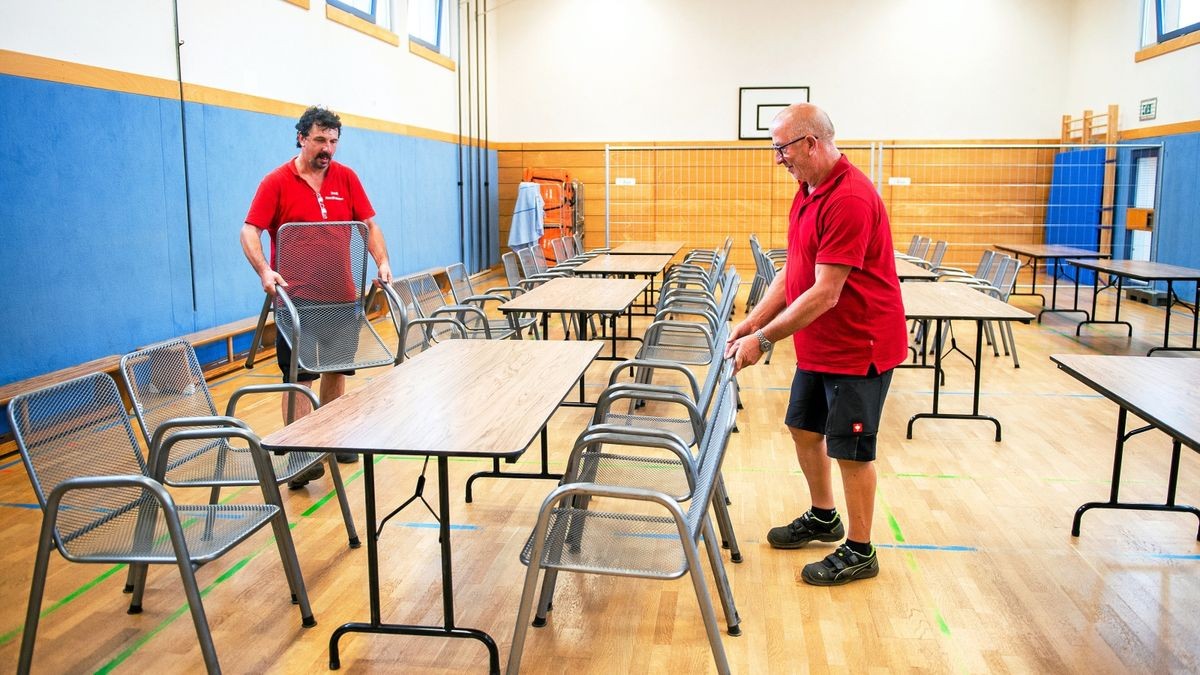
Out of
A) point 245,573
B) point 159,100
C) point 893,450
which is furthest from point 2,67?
point 893,450

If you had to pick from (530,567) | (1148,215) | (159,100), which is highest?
(159,100)

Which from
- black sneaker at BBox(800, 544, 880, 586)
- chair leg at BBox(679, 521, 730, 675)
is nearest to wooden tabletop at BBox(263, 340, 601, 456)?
chair leg at BBox(679, 521, 730, 675)

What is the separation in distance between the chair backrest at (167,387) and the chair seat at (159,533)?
29cm

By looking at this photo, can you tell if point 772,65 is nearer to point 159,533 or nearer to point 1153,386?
point 1153,386

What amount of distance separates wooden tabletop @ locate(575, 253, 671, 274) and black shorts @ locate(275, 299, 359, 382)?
3278mm

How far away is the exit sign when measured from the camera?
1056 centimetres

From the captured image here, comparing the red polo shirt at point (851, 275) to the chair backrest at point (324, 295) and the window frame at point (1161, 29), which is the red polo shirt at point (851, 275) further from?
the window frame at point (1161, 29)

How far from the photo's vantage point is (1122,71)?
1144cm

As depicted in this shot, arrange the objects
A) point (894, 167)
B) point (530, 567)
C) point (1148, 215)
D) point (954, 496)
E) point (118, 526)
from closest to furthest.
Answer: point (530, 567) < point (118, 526) < point (954, 496) < point (1148, 215) < point (894, 167)

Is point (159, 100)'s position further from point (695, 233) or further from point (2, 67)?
point (695, 233)

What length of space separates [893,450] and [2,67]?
4.96 metres

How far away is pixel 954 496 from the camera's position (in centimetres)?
411

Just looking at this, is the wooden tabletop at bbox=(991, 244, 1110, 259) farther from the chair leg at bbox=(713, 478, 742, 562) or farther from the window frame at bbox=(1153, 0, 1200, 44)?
the chair leg at bbox=(713, 478, 742, 562)

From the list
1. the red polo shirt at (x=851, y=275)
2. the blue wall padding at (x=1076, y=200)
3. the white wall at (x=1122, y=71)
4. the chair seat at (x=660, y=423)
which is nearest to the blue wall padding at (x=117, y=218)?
the chair seat at (x=660, y=423)
